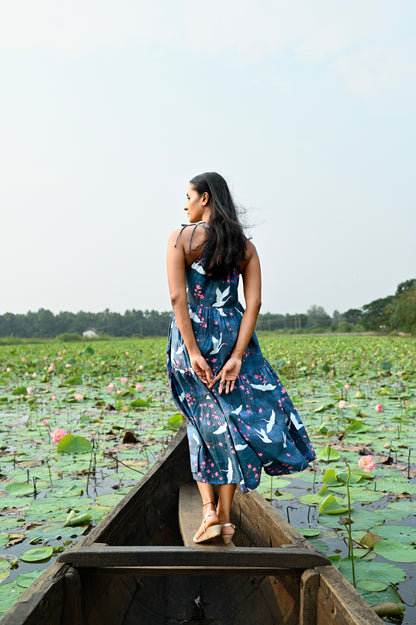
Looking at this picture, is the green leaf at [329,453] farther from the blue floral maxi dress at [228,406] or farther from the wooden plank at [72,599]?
the wooden plank at [72,599]

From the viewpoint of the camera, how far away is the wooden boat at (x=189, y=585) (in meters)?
1.04

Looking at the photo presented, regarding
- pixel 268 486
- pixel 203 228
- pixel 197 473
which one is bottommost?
pixel 268 486

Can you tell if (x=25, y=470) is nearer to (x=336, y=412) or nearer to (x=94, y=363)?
(x=336, y=412)

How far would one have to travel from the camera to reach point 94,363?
8.99 m

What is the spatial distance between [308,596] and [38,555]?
105cm

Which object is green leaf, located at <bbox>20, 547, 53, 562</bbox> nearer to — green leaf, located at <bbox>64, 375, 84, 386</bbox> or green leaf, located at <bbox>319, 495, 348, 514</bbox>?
green leaf, located at <bbox>319, 495, 348, 514</bbox>

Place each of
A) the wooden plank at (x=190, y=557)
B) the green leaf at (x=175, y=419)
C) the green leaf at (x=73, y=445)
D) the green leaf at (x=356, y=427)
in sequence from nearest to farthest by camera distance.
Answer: the wooden plank at (x=190, y=557) → the green leaf at (x=73, y=445) → the green leaf at (x=356, y=427) → the green leaf at (x=175, y=419)

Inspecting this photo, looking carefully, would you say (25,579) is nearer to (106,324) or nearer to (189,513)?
(189,513)

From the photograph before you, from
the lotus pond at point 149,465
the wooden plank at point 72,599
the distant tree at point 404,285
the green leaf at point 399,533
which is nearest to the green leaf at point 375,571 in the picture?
the lotus pond at point 149,465

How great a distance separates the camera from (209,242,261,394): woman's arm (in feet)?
5.04

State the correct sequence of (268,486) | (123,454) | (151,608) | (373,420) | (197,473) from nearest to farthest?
(151,608), (197,473), (268,486), (123,454), (373,420)

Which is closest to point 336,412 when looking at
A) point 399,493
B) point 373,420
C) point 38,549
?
point 373,420

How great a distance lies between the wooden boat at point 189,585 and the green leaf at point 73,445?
4.88 ft

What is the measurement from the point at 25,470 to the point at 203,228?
1.96 metres
